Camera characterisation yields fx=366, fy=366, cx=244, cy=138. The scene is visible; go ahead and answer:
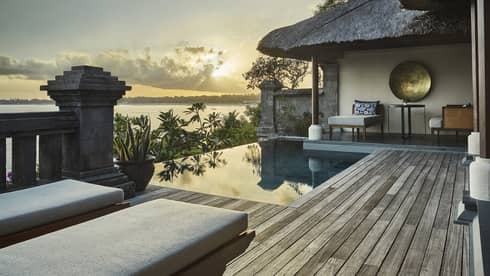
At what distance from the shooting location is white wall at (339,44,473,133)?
8148mm

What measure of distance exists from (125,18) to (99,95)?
9.51 meters

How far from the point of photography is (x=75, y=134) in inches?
120

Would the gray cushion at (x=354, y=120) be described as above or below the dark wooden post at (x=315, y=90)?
below

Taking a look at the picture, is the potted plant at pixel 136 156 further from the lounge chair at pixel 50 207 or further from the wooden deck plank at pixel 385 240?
the wooden deck plank at pixel 385 240

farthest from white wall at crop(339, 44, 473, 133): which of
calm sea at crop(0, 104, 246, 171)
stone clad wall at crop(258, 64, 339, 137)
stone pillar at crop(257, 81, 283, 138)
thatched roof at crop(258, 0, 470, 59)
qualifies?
calm sea at crop(0, 104, 246, 171)

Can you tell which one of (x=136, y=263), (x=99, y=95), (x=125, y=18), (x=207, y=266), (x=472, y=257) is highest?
(x=125, y=18)

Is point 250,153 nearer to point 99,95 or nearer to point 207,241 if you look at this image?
point 99,95

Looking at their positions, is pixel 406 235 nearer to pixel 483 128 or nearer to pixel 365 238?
pixel 365 238

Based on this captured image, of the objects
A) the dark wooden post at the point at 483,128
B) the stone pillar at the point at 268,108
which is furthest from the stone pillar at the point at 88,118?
the stone pillar at the point at 268,108

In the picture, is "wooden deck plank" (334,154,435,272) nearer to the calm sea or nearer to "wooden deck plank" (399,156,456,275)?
"wooden deck plank" (399,156,456,275)

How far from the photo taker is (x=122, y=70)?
12.3m

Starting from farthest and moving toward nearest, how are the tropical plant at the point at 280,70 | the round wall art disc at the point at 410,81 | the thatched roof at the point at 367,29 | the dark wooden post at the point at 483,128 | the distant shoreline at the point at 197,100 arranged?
1. the tropical plant at the point at 280,70
2. the distant shoreline at the point at 197,100
3. the round wall art disc at the point at 410,81
4. the thatched roof at the point at 367,29
5. the dark wooden post at the point at 483,128

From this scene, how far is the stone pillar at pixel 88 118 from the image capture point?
301 centimetres

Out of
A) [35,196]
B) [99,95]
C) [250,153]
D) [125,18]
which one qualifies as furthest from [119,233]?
[125,18]
